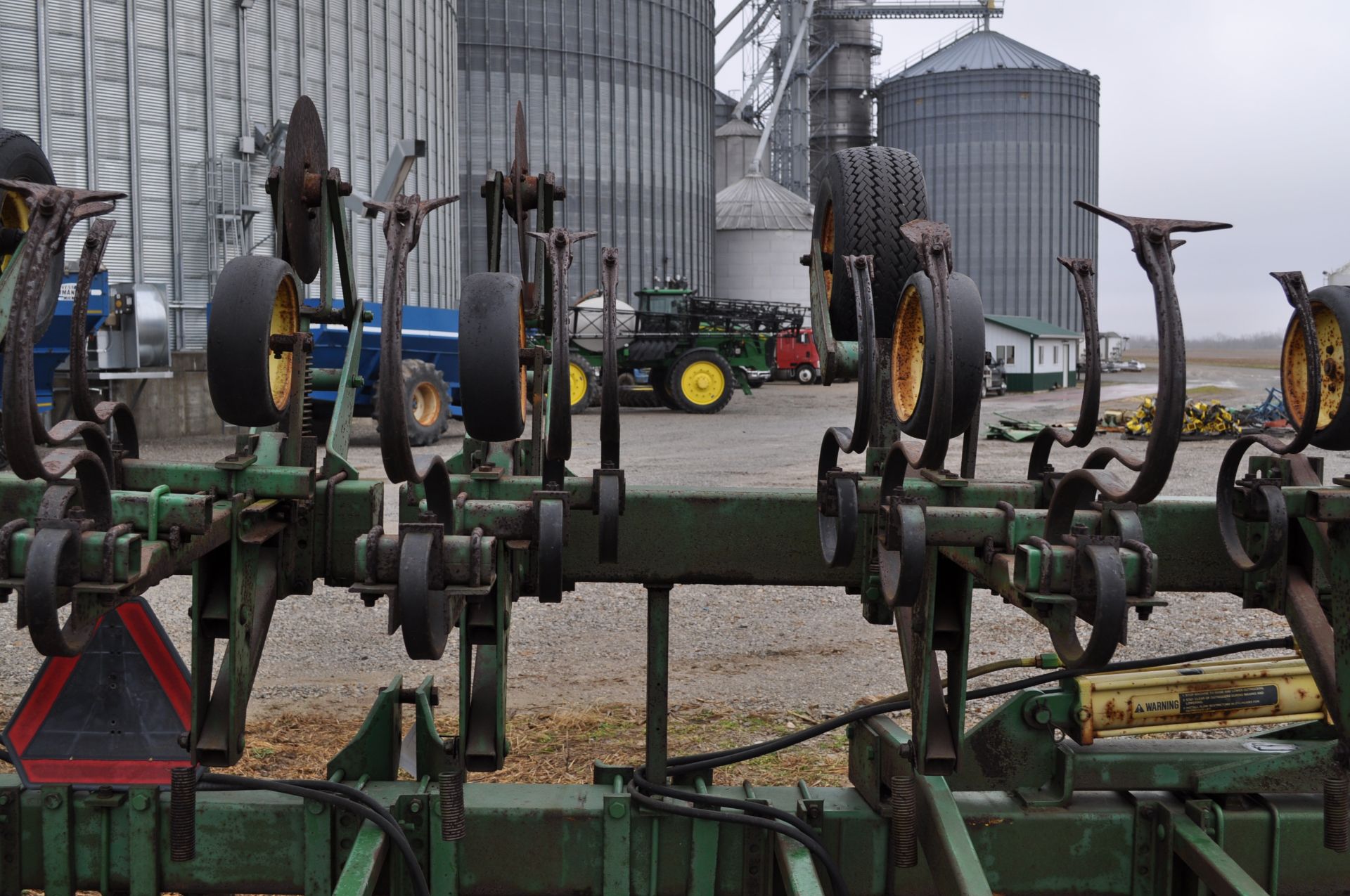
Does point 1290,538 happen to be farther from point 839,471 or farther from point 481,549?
point 481,549

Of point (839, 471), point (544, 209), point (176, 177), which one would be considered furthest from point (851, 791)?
point (176, 177)

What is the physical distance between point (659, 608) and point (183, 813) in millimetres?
1123

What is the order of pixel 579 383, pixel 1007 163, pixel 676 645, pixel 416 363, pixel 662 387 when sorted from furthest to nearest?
pixel 1007 163, pixel 662 387, pixel 579 383, pixel 416 363, pixel 676 645

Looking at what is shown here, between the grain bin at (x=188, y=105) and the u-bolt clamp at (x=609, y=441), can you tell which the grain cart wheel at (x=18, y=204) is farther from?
the grain bin at (x=188, y=105)

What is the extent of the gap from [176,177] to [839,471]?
1843 cm

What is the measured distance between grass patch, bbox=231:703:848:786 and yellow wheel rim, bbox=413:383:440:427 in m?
11.2

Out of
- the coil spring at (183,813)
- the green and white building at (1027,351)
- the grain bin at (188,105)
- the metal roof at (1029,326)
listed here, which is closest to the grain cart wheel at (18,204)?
the coil spring at (183,813)

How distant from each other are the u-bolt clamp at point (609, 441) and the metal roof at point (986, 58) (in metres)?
47.0

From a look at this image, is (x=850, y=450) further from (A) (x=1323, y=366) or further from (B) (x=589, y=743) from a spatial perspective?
(B) (x=589, y=743)

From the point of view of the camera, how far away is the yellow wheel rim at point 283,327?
287 cm

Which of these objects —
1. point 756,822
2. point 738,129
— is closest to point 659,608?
point 756,822

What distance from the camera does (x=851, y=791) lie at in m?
3.12

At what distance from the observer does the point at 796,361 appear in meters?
36.9

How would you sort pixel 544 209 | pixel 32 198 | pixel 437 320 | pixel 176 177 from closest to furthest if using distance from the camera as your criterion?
1. pixel 32 198
2. pixel 544 209
3. pixel 437 320
4. pixel 176 177
